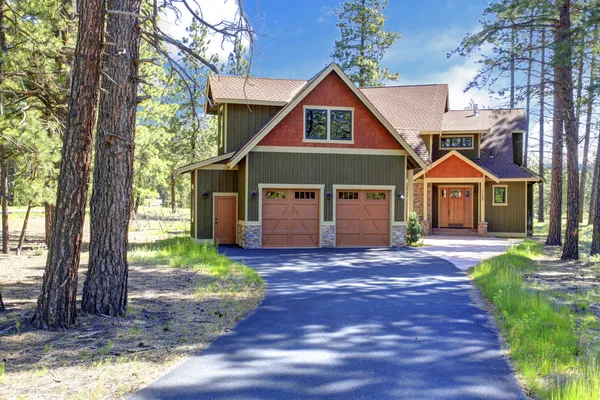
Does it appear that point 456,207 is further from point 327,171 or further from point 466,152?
point 327,171

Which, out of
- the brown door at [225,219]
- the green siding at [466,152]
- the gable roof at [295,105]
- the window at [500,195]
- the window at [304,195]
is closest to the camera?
the gable roof at [295,105]

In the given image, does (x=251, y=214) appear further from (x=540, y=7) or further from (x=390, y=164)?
(x=540, y=7)

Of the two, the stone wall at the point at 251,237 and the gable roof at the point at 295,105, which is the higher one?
the gable roof at the point at 295,105

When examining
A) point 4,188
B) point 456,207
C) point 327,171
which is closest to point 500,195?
point 456,207

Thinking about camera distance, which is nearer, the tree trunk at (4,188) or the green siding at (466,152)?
the tree trunk at (4,188)

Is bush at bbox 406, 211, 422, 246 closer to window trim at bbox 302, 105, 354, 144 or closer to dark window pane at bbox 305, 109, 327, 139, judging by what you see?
window trim at bbox 302, 105, 354, 144

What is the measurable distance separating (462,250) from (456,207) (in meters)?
8.29

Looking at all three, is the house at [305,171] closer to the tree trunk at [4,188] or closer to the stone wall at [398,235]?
the stone wall at [398,235]

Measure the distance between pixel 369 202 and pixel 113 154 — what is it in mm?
13684

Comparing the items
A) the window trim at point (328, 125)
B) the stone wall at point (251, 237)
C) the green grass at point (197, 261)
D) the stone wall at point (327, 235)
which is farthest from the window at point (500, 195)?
the green grass at point (197, 261)

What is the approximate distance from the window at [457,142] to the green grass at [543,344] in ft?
59.0

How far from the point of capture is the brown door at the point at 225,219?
20328mm

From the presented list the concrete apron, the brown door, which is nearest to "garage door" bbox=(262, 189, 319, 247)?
the brown door

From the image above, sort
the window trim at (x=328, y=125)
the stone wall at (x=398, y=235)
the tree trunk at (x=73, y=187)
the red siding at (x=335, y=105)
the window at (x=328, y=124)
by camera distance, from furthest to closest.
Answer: the stone wall at (x=398, y=235), the window at (x=328, y=124), the window trim at (x=328, y=125), the red siding at (x=335, y=105), the tree trunk at (x=73, y=187)
